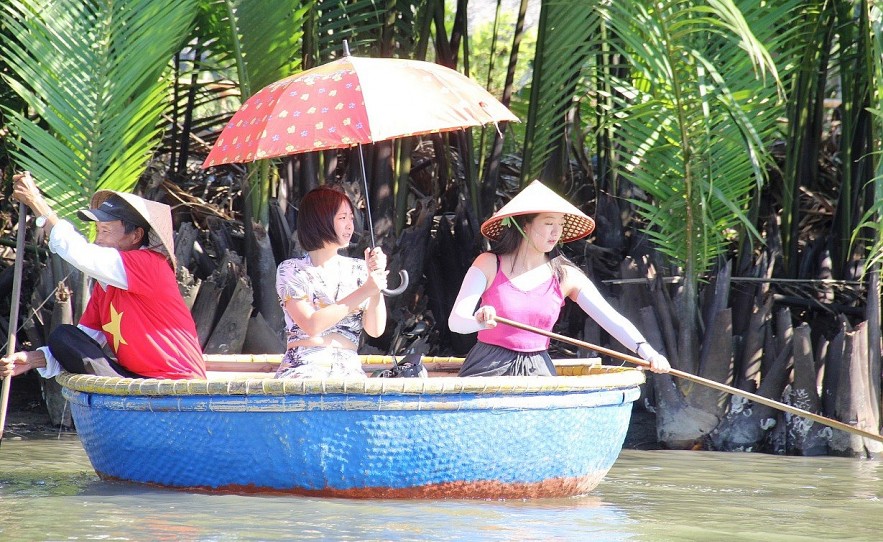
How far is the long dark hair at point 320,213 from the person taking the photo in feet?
17.0

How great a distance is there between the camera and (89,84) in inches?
275

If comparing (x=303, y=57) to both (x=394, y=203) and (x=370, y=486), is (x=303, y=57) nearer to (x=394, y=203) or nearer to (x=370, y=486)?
(x=394, y=203)

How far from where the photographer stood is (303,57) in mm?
8008

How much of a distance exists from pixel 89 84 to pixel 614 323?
3393 mm

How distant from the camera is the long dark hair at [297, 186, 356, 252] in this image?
5180 millimetres

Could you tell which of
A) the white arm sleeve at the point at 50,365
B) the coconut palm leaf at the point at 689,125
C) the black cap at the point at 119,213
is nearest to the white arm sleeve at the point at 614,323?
the coconut palm leaf at the point at 689,125

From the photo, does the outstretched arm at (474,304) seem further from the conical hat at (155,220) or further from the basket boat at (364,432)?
the conical hat at (155,220)

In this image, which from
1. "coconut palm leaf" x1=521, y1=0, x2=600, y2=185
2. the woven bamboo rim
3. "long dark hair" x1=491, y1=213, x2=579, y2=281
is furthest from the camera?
"coconut palm leaf" x1=521, y1=0, x2=600, y2=185

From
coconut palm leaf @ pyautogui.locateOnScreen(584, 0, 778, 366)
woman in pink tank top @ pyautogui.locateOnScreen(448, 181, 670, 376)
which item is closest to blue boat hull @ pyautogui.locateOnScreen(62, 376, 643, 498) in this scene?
woman in pink tank top @ pyautogui.locateOnScreen(448, 181, 670, 376)

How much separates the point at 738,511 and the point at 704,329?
2231mm

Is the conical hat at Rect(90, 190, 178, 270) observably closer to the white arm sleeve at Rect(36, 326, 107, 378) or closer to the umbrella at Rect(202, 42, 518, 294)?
the umbrella at Rect(202, 42, 518, 294)

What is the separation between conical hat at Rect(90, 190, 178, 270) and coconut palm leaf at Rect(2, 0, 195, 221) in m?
1.52

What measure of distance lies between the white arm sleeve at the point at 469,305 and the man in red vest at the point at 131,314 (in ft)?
3.86

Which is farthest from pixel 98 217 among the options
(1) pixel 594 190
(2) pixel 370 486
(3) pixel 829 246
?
(3) pixel 829 246
